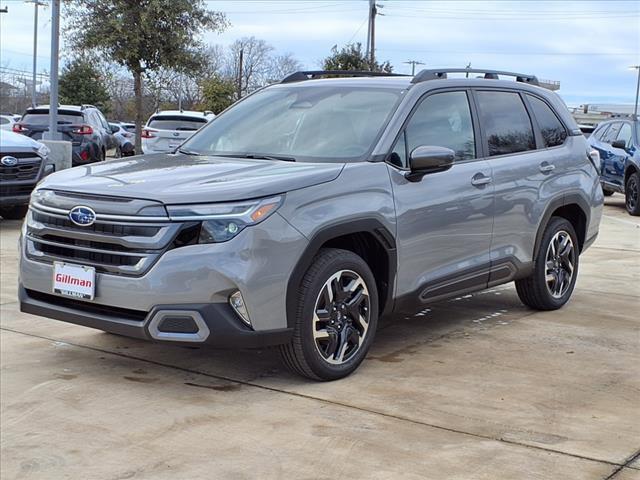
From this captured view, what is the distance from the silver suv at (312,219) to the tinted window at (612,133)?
10238mm

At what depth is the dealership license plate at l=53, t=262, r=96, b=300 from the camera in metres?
4.38

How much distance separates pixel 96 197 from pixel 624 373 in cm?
316

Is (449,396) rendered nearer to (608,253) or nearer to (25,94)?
(608,253)

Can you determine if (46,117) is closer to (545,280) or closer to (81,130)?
(81,130)

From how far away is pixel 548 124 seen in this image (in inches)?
260

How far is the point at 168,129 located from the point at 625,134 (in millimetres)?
9479

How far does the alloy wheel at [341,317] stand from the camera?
4562 millimetres

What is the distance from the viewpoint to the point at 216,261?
413 cm

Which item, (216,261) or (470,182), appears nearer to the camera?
(216,261)

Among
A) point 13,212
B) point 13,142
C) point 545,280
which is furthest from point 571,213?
point 13,212

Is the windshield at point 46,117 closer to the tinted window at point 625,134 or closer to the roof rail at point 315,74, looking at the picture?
the tinted window at point 625,134

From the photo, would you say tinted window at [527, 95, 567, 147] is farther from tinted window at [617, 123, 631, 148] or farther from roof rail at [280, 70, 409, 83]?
tinted window at [617, 123, 631, 148]

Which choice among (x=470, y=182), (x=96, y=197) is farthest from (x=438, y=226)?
(x=96, y=197)

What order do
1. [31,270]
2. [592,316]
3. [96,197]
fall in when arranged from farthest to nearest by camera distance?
[592,316]
[31,270]
[96,197]
